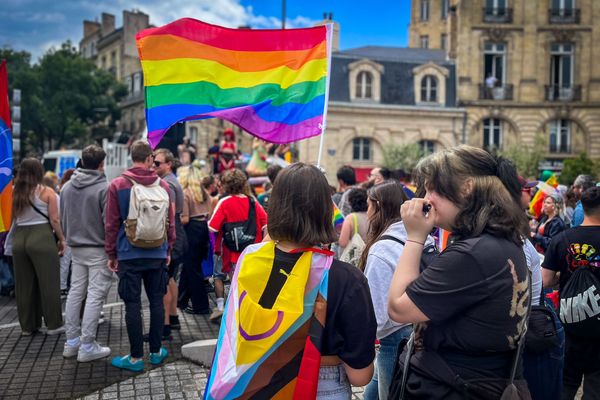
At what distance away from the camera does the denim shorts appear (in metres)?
2.59

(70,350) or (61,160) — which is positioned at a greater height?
(61,160)

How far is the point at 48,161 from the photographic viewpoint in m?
27.4

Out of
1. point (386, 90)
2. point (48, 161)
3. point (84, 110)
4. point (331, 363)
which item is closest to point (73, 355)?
point (331, 363)

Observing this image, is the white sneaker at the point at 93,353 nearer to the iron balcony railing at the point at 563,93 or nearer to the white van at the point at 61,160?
the white van at the point at 61,160

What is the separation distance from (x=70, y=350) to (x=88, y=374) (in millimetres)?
646

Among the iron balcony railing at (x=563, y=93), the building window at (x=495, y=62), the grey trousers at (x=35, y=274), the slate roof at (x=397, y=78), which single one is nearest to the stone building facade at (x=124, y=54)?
the slate roof at (x=397, y=78)

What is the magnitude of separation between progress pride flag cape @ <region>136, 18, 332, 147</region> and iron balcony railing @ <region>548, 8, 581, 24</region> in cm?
3445

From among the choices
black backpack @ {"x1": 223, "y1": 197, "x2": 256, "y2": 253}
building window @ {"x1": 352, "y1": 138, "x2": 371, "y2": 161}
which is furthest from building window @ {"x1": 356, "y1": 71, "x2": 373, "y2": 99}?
black backpack @ {"x1": 223, "y1": 197, "x2": 256, "y2": 253}

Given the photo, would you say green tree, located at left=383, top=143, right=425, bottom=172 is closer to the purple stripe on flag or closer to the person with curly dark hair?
the purple stripe on flag

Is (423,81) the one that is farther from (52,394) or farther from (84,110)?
(52,394)

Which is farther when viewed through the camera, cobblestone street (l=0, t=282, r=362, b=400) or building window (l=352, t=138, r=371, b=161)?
building window (l=352, t=138, r=371, b=161)

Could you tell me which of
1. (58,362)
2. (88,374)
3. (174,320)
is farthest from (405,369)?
(174,320)

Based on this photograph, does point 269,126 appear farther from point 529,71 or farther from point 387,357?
point 529,71

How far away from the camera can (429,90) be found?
115 ft
